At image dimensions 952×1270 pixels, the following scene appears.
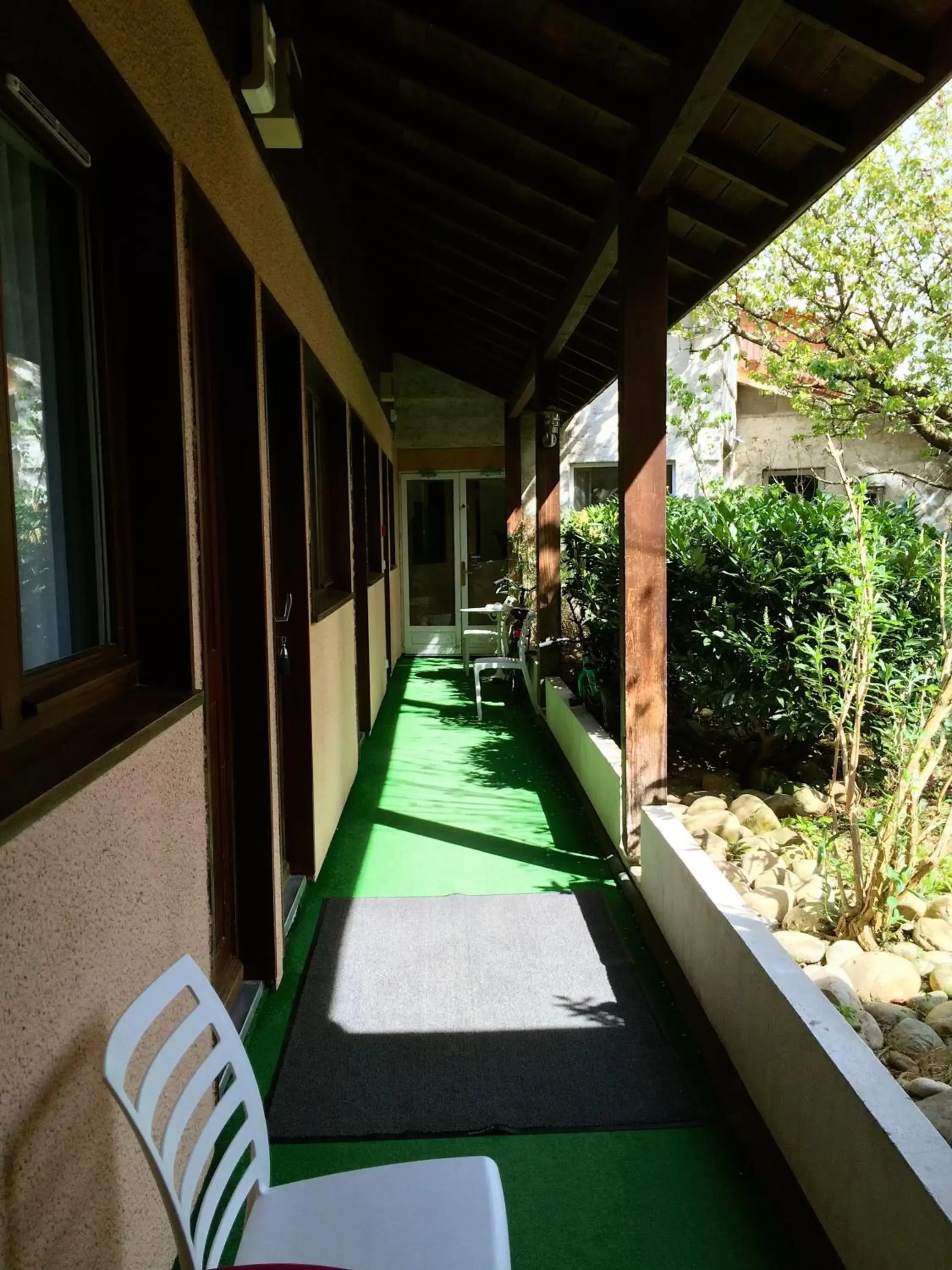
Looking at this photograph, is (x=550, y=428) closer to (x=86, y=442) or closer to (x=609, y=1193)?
(x=86, y=442)

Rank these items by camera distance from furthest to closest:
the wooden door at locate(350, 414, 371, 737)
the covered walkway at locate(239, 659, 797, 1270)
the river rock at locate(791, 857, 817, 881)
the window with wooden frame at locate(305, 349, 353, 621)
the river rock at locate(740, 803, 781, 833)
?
the wooden door at locate(350, 414, 371, 737) < the window with wooden frame at locate(305, 349, 353, 621) < the river rock at locate(740, 803, 781, 833) < the river rock at locate(791, 857, 817, 881) < the covered walkway at locate(239, 659, 797, 1270)

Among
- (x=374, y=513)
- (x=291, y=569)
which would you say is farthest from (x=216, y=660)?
(x=374, y=513)

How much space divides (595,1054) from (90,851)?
1924mm

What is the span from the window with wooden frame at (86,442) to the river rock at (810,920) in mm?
2178

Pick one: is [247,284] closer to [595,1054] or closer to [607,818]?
[595,1054]

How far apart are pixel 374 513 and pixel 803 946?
601 cm

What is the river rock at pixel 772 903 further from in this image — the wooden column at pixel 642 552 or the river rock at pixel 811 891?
the wooden column at pixel 642 552

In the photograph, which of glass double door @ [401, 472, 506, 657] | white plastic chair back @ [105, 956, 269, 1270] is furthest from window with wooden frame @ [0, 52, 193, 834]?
glass double door @ [401, 472, 506, 657]

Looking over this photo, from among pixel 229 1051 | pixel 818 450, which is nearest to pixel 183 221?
pixel 229 1051

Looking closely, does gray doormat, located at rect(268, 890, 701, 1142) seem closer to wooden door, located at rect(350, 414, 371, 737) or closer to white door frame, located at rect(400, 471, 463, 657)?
wooden door, located at rect(350, 414, 371, 737)

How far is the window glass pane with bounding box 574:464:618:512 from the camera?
1268 centimetres

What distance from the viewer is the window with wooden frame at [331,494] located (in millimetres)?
5383

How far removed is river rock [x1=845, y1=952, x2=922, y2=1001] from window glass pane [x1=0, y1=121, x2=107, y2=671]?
2.29 metres

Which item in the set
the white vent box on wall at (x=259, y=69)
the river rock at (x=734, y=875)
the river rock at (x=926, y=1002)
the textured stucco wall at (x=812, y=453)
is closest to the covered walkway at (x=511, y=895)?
the river rock at (x=734, y=875)
